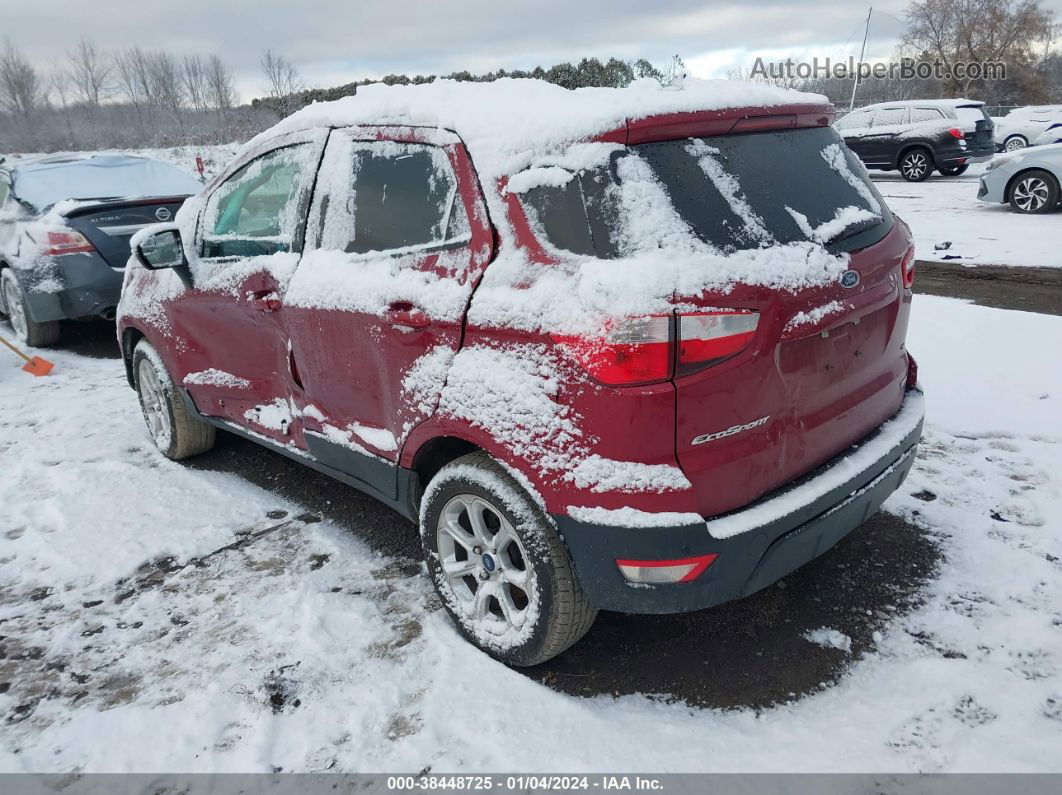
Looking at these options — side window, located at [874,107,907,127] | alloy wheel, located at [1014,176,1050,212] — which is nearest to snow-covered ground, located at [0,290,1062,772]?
alloy wheel, located at [1014,176,1050,212]

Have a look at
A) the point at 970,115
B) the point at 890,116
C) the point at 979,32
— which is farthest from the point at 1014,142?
the point at 979,32

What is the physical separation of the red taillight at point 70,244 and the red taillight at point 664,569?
6108mm

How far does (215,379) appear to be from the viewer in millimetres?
3816

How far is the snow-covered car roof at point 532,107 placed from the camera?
7.12ft

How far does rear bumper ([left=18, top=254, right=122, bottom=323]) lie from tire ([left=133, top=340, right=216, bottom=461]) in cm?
226

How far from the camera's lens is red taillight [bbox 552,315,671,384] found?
6.45 ft

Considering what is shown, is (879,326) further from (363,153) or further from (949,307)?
(949,307)

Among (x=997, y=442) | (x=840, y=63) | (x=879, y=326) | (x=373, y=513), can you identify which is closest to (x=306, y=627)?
(x=373, y=513)

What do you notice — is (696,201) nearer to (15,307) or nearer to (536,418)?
(536,418)

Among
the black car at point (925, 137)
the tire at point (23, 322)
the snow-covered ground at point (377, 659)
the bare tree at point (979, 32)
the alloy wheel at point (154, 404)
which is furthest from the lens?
the bare tree at point (979, 32)

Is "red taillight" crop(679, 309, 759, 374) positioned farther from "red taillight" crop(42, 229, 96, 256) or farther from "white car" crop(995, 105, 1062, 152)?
"white car" crop(995, 105, 1062, 152)

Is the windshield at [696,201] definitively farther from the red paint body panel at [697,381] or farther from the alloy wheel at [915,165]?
the alloy wheel at [915,165]

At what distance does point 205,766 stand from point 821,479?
207 cm

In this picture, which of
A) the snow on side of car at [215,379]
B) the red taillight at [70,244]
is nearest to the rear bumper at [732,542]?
the snow on side of car at [215,379]
